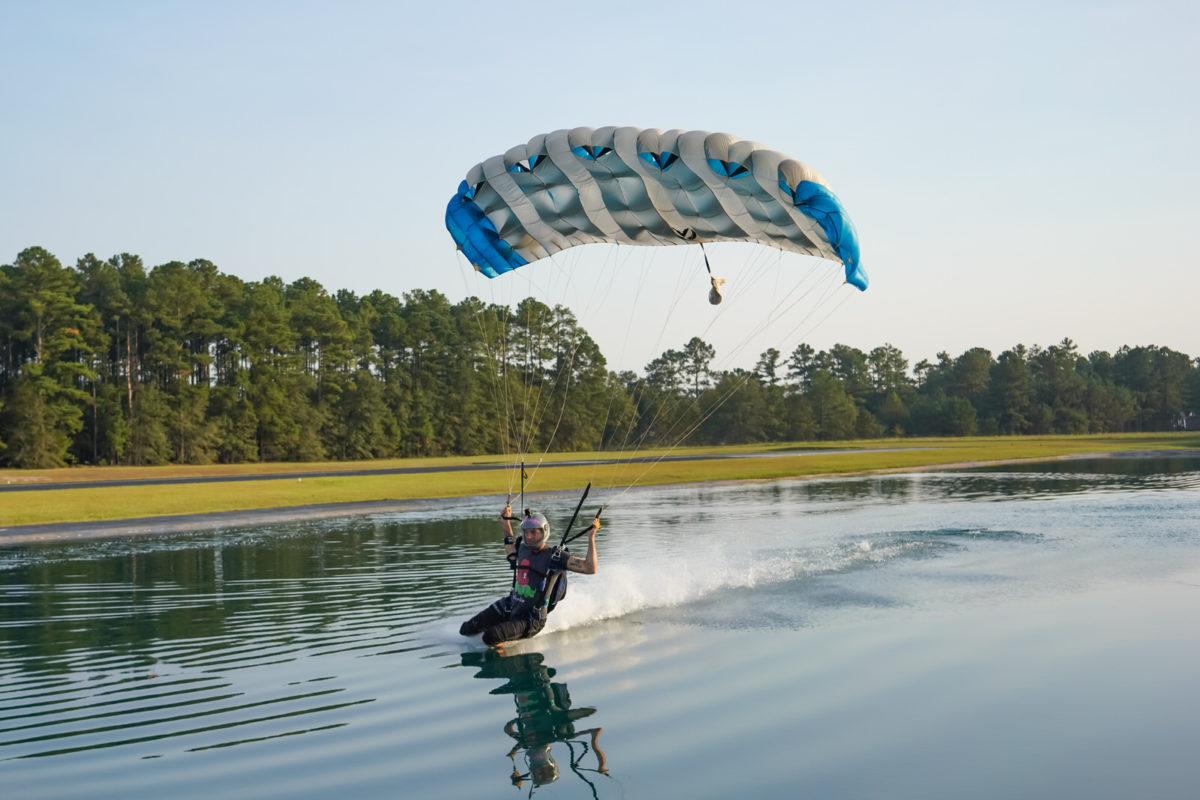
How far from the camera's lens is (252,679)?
10312mm

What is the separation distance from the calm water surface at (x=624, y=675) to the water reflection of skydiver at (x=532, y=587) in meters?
0.34

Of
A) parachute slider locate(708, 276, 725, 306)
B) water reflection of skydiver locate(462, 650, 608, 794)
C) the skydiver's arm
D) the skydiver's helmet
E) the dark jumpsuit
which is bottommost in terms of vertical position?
water reflection of skydiver locate(462, 650, 608, 794)

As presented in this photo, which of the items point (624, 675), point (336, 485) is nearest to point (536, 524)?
point (624, 675)

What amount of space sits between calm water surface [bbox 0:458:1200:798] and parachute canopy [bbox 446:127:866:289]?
5.24 metres

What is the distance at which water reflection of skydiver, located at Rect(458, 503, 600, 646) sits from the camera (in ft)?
38.3

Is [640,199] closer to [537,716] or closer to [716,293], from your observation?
[716,293]

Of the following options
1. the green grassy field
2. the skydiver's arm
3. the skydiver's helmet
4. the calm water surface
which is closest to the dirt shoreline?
the green grassy field

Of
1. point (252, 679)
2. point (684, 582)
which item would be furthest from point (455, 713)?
point (684, 582)

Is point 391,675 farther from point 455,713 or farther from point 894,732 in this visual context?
point 894,732

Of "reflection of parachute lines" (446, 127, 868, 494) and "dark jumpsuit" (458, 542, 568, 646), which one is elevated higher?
"reflection of parachute lines" (446, 127, 868, 494)

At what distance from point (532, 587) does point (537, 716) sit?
284 cm

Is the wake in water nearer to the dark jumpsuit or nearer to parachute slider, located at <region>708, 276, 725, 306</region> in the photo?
the dark jumpsuit

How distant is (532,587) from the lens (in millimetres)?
11781

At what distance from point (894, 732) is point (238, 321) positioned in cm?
8204
